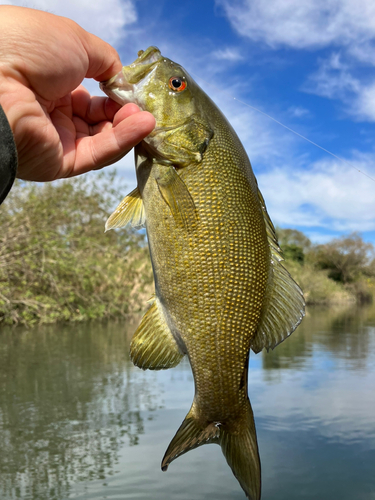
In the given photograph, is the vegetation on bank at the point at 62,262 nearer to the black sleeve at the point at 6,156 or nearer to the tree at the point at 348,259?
the black sleeve at the point at 6,156

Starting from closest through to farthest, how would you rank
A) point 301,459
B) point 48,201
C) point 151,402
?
point 301,459, point 151,402, point 48,201

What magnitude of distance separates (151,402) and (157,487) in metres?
2.15

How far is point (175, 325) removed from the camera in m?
2.03

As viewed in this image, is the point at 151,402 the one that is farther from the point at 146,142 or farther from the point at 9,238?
the point at 9,238

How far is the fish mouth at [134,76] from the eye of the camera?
204cm

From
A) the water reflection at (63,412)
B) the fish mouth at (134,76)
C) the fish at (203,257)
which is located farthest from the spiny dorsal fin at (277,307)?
the water reflection at (63,412)

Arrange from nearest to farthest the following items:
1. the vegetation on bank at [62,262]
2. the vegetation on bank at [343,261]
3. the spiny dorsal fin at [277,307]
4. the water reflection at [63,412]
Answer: the spiny dorsal fin at [277,307] → the water reflection at [63,412] → the vegetation on bank at [62,262] → the vegetation on bank at [343,261]

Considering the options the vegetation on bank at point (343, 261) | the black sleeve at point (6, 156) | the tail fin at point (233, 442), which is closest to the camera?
the black sleeve at point (6, 156)

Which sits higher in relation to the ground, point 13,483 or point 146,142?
point 146,142

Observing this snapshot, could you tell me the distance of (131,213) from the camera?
2.10m

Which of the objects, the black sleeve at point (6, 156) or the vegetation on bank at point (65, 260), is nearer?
the black sleeve at point (6, 156)

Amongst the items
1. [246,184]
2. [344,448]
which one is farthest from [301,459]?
[246,184]

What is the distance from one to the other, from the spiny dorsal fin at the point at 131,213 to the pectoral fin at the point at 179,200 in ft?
0.63

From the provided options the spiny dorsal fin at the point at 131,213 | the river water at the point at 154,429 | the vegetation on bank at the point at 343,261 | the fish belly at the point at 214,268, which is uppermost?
the vegetation on bank at the point at 343,261
